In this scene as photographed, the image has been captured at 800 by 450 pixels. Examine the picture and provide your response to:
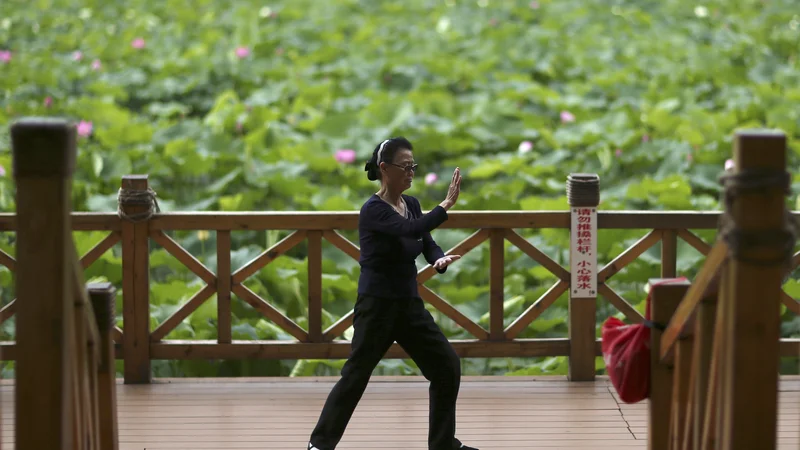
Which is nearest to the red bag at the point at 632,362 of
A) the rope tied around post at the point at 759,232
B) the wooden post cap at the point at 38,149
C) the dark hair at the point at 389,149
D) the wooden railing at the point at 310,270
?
the rope tied around post at the point at 759,232

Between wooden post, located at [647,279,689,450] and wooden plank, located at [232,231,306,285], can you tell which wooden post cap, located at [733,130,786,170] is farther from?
wooden plank, located at [232,231,306,285]

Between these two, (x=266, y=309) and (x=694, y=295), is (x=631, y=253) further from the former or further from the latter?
(x=694, y=295)

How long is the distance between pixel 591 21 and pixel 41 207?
16336 mm

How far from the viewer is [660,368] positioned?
308 centimetres

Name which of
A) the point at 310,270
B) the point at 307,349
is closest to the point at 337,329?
the point at 307,349

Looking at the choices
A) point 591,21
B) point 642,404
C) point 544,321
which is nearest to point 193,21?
point 591,21

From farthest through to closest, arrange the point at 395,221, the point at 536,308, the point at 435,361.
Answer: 1. the point at 536,308
2. the point at 435,361
3. the point at 395,221

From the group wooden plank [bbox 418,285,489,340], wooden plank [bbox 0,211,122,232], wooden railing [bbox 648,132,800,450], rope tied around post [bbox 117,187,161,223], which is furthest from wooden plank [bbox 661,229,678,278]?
wooden railing [bbox 648,132,800,450]

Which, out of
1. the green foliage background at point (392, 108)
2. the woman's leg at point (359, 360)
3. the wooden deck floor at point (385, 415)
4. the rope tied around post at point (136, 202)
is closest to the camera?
the woman's leg at point (359, 360)

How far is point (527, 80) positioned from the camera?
530 inches

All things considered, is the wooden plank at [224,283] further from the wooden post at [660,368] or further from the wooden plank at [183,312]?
the wooden post at [660,368]

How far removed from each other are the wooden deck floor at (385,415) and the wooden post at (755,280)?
1.80m

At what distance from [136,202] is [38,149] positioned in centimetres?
243

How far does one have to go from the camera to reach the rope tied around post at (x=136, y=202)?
15.8 feet
